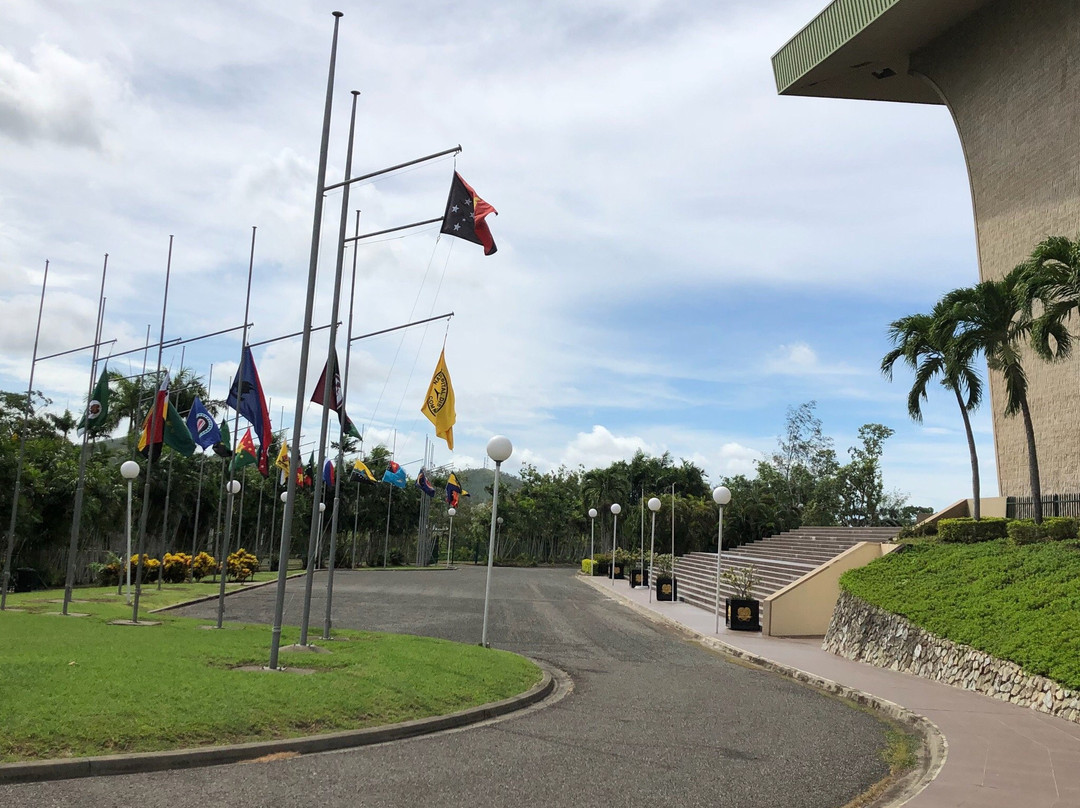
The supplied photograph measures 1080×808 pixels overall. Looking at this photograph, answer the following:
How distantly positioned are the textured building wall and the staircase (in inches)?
229

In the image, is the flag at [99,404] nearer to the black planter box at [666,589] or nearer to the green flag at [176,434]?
the green flag at [176,434]

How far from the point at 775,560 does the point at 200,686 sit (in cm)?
2628

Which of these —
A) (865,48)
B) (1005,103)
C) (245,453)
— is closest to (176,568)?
(245,453)

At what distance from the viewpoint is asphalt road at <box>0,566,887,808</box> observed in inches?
259

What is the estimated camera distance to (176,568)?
33.0 m

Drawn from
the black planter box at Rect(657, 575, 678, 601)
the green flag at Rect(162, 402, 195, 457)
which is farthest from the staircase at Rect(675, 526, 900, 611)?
the green flag at Rect(162, 402, 195, 457)

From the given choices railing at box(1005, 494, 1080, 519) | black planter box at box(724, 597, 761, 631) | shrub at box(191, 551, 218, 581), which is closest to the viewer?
black planter box at box(724, 597, 761, 631)

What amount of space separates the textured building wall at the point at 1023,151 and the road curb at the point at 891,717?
14.7 m

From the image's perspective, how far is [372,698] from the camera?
9766 mm

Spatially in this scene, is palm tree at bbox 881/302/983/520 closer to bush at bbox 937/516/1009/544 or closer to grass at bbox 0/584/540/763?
bush at bbox 937/516/1009/544

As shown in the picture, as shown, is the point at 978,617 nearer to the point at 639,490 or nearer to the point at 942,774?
the point at 942,774

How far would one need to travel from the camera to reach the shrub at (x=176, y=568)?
108ft

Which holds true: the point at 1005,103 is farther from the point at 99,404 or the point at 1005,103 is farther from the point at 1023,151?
the point at 99,404

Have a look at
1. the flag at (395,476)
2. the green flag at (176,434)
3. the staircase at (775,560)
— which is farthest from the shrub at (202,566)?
the staircase at (775,560)
